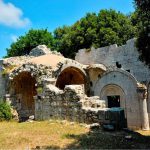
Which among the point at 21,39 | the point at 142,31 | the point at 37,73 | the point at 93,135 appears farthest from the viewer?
the point at 21,39

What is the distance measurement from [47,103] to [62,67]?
158 inches

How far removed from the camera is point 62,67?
19328 millimetres

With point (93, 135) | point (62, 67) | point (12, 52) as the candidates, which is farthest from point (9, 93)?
point (12, 52)

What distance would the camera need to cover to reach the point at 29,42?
126ft

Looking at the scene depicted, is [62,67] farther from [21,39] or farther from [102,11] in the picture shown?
[21,39]

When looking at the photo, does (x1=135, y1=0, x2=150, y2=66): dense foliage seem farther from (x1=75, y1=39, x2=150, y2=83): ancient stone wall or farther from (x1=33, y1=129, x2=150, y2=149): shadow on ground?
(x1=75, y1=39, x2=150, y2=83): ancient stone wall

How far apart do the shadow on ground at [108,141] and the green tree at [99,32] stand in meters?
19.2

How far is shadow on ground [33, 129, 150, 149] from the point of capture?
965 cm

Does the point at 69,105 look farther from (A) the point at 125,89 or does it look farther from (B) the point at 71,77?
(B) the point at 71,77

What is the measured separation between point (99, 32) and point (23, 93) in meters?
13.3

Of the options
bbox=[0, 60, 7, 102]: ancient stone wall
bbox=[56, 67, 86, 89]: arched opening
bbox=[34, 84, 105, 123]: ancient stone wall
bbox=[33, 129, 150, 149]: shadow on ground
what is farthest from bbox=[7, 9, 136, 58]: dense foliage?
bbox=[33, 129, 150, 149]: shadow on ground

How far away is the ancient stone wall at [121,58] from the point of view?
20406 millimetres

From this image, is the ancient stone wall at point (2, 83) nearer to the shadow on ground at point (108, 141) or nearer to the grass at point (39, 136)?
the grass at point (39, 136)

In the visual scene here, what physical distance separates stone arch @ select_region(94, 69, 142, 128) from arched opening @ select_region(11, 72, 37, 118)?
459 centimetres
